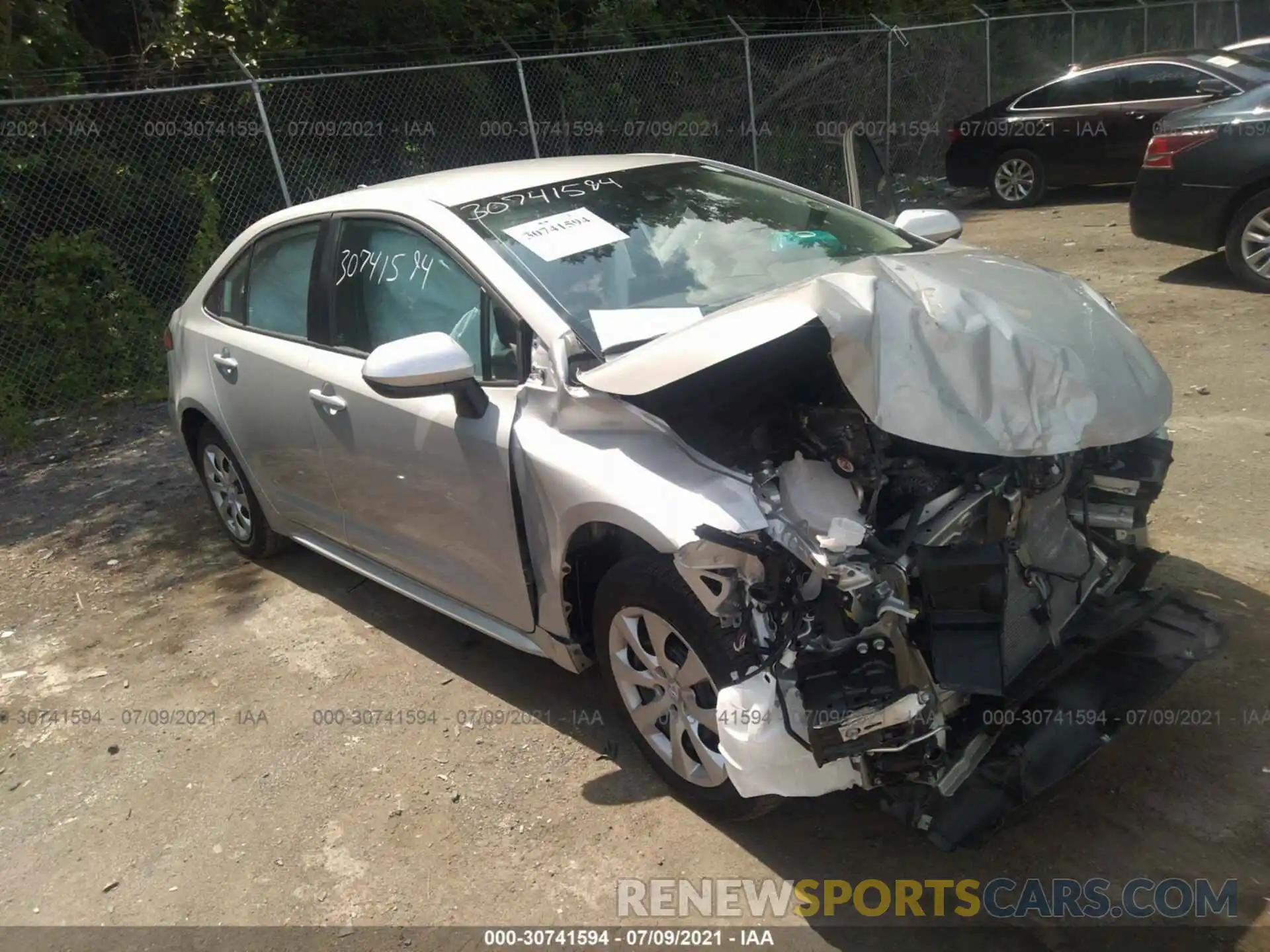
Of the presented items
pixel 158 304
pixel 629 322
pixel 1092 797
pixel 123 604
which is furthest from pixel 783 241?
pixel 158 304

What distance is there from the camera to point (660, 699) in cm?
307

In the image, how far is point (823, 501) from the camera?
2.63m

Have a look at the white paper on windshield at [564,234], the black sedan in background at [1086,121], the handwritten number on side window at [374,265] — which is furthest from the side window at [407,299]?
the black sedan in background at [1086,121]

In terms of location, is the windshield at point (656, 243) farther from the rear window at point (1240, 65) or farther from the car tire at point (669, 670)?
the rear window at point (1240, 65)

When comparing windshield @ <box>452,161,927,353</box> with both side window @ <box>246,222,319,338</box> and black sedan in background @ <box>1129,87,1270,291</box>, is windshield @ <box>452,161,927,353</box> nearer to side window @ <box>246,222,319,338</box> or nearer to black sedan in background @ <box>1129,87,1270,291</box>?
side window @ <box>246,222,319,338</box>

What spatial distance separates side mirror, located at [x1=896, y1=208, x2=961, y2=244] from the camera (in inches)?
165

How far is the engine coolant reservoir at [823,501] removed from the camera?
2.50 metres

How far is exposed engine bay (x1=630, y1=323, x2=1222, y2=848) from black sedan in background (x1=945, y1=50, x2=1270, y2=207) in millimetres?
9916

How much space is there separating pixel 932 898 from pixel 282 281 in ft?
11.1

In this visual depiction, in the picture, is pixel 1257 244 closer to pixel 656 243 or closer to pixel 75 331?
pixel 656 243

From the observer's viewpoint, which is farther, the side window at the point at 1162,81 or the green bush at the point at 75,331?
the side window at the point at 1162,81

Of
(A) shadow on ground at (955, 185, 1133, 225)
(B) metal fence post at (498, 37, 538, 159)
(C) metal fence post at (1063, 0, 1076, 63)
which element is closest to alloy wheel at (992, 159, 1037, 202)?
(A) shadow on ground at (955, 185, 1133, 225)

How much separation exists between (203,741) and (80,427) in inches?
201

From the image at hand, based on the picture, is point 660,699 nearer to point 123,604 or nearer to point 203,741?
point 203,741
